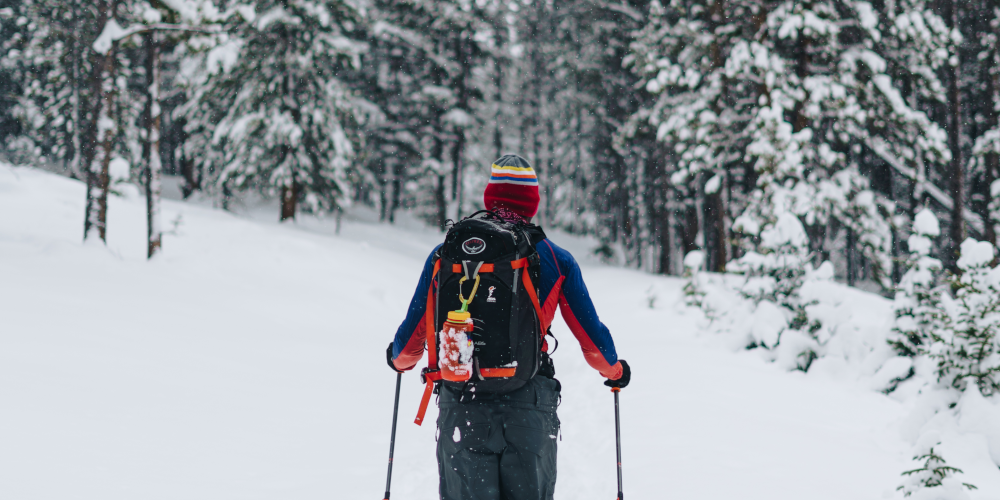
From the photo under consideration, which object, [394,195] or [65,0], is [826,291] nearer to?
[65,0]

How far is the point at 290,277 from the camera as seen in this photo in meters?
14.3

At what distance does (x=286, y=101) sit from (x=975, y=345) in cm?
2043

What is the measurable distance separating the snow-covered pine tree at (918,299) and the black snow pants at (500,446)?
649 cm

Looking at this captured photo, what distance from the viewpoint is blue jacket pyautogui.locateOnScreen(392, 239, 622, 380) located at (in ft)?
9.25

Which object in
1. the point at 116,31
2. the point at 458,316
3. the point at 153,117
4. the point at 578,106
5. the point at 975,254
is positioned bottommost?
the point at 458,316

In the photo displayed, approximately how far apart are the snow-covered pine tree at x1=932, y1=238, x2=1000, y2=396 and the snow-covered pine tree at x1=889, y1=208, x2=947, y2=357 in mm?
1368

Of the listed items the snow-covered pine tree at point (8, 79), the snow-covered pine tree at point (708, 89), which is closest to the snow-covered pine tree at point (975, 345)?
the snow-covered pine tree at point (708, 89)

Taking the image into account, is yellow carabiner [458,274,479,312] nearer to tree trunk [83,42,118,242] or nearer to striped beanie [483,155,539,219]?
striped beanie [483,155,539,219]

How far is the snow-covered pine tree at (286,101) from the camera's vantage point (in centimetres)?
2105

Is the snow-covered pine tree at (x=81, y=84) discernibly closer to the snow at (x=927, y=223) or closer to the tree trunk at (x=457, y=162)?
the snow at (x=927, y=223)

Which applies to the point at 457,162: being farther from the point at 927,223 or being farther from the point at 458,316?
the point at 458,316

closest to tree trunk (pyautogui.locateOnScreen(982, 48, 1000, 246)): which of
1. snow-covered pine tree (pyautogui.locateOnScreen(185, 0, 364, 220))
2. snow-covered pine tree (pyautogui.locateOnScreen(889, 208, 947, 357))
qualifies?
snow-covered pine tree (pyautogui.locateOnScreen(889, 208, 947, 357))

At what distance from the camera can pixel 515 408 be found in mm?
2727

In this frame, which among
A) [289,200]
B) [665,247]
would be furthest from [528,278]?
[665,247]
